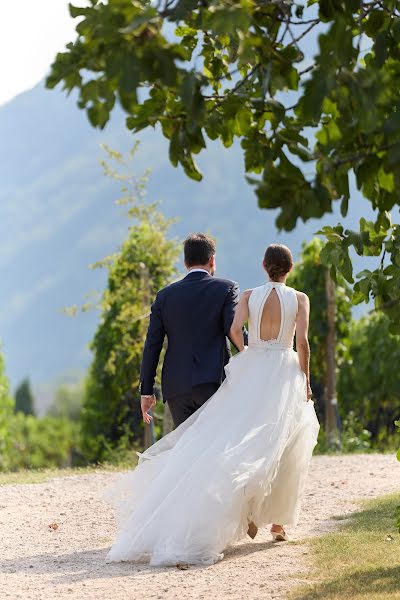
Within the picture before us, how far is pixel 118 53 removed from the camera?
Answer: 296cm

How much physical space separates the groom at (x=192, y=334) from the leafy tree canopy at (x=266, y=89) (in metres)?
2.55

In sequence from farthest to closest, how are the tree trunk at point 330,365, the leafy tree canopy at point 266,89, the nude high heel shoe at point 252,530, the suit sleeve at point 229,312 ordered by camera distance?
the tree trunk at point 330,365 → the suit sleeve at point 229,312 → the nude high heel shoe at point 252,530 → the leafy tree canopy at point 266,89

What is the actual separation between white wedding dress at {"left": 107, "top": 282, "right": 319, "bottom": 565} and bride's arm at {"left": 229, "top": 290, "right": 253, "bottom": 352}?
0.05 metres

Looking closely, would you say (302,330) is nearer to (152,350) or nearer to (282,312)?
(282,312)

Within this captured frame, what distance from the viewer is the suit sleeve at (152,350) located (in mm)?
6891

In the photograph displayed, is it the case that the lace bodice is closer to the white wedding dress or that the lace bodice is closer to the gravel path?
the white wedding dress

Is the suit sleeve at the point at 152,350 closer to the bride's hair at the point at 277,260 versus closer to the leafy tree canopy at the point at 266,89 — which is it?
the bride's hair at the point at 277,260

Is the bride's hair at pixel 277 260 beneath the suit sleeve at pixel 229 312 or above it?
above

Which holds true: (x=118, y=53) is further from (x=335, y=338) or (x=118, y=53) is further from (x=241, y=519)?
(x=335, y=338)

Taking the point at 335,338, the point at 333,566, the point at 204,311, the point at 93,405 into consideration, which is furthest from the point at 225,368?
the point at 93,405

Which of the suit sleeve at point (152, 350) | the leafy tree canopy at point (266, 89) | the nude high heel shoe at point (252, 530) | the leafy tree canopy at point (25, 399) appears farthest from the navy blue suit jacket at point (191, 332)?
the leafy tree canopy at point (25, 399)

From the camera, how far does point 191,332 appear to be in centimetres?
679

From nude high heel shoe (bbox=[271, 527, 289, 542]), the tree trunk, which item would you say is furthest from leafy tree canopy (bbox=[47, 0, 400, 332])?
the tree trunk

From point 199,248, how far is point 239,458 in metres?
1.48
